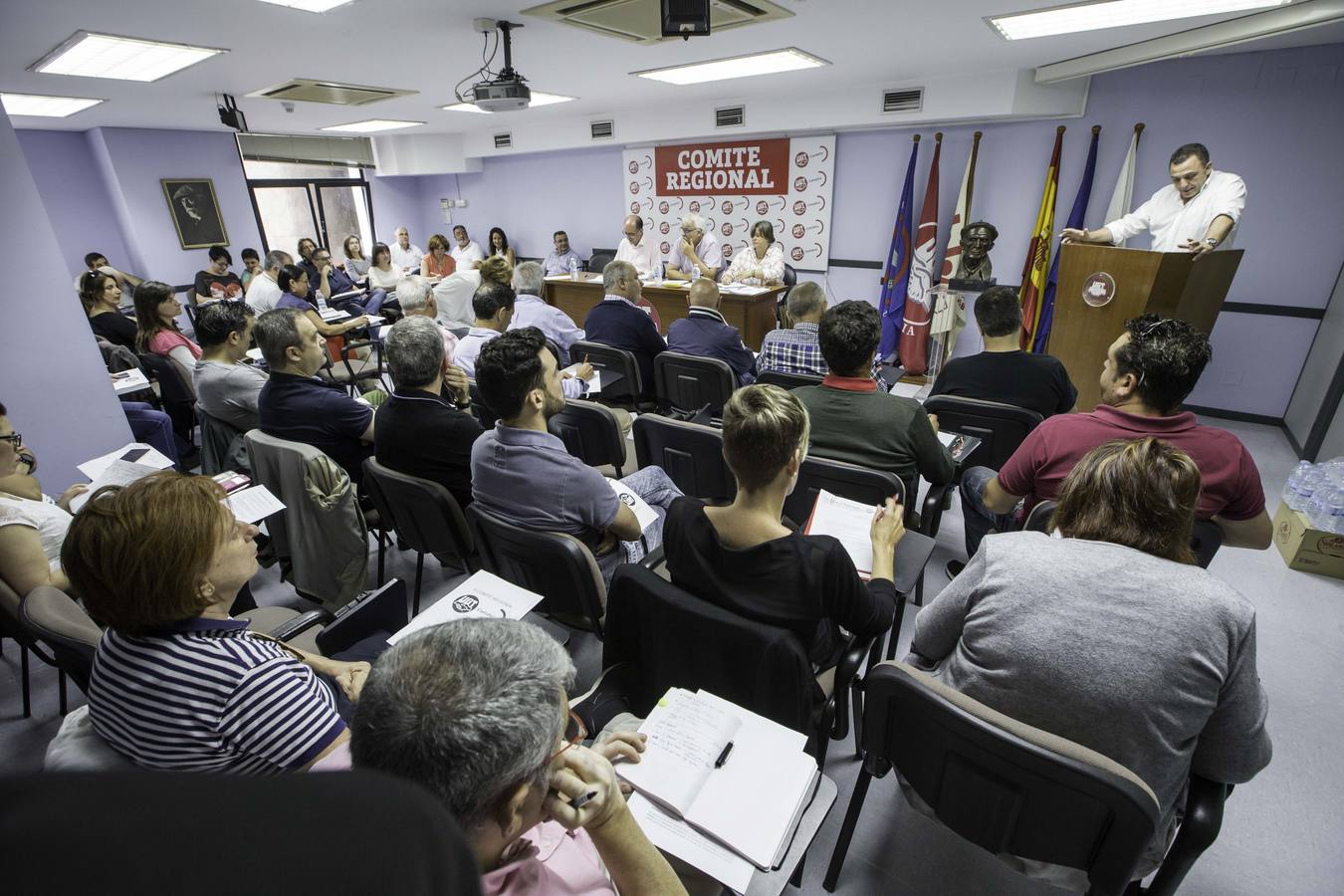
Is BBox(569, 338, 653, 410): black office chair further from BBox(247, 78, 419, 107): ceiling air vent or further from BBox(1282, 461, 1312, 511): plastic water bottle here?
BBox(1282, 461, 1312, 511): plastic water bottle

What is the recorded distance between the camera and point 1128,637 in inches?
42.6

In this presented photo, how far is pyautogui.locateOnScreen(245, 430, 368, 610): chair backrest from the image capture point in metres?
2.26

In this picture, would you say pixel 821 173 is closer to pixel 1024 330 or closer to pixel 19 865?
pixel 1024 330

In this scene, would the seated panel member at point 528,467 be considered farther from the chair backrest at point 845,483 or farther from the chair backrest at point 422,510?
the chair backrest at point 845,483

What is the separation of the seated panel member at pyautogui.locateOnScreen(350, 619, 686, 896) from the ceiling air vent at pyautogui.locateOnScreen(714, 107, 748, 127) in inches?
267

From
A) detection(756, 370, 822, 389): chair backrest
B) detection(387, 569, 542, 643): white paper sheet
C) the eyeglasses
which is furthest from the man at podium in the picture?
the eyeglasses

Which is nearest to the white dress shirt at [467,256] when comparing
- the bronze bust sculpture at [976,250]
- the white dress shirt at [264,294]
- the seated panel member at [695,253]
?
the white dress shirt at [264,294]

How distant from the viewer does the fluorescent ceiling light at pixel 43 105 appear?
16.6 ft

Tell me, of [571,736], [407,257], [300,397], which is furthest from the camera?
[407,257]

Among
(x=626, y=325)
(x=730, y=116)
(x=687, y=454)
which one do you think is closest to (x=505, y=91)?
(x=626, y=325)

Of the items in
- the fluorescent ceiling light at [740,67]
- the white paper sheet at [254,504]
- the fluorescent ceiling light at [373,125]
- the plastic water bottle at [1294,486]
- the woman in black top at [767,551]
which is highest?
the fluorescent ceiling light at [373,125]

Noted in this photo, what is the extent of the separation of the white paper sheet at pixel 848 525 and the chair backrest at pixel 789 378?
1311 millimetres

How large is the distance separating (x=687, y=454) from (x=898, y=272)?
4.44 metres

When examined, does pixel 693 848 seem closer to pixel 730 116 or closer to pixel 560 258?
pixel 730 116
